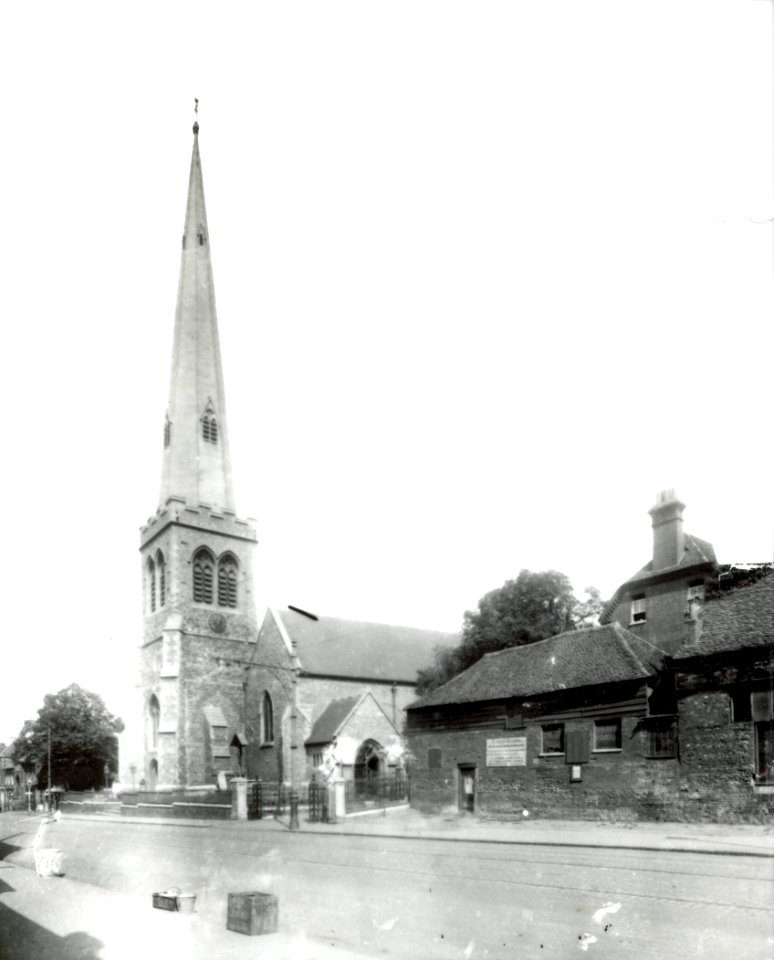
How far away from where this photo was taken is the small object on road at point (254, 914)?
841 centimetres

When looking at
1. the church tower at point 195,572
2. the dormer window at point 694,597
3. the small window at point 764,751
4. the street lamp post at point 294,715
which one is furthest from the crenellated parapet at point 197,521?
the small window at point 764,751

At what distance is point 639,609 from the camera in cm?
1138

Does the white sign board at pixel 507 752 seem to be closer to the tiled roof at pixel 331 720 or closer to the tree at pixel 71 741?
the tree at pixel 71 741

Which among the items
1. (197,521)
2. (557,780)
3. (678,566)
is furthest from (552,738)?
(197,521)

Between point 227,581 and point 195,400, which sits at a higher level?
point 195,400

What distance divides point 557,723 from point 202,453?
25888 millimetres

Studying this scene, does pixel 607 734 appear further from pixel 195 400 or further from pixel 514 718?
pixel 195 400

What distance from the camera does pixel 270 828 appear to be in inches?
757

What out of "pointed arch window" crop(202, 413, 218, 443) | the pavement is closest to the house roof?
the pavement

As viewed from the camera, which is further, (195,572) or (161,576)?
(161,576)

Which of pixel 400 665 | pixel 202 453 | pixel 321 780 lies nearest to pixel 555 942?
pixel 321 780

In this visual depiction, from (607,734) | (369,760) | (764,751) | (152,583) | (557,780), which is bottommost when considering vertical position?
(369,760)

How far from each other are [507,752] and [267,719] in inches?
864

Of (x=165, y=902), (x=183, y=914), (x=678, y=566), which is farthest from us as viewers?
(x=165, y=902)
